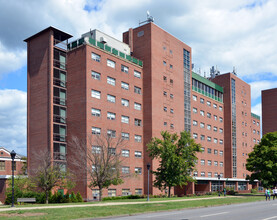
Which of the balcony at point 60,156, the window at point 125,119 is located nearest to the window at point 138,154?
the window at point 125,119

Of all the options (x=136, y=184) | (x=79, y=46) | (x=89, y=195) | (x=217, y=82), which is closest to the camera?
(x=89, y=195)

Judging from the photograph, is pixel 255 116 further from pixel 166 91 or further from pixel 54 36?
pixel 54 36

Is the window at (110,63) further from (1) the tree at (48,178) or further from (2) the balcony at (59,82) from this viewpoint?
(1) the tree at (48,178)

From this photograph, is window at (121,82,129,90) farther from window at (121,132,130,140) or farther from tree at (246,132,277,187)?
tree at (246,132,277,187)

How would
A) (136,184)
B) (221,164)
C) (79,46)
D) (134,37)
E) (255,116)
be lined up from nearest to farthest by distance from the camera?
(79,46) → (136,184) → (134,37) → (221,164) → (255,116)

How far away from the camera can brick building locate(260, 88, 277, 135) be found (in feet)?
392

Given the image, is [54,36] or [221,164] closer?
[54,36]

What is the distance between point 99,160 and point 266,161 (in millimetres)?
34692

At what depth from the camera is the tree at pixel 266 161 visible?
62.0m

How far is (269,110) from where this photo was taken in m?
121

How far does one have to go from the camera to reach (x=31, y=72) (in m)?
54.8

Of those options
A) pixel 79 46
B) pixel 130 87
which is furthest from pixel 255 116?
pixel 79 46

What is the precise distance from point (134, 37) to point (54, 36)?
53.3 feet

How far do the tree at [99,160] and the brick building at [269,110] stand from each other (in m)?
80.3
